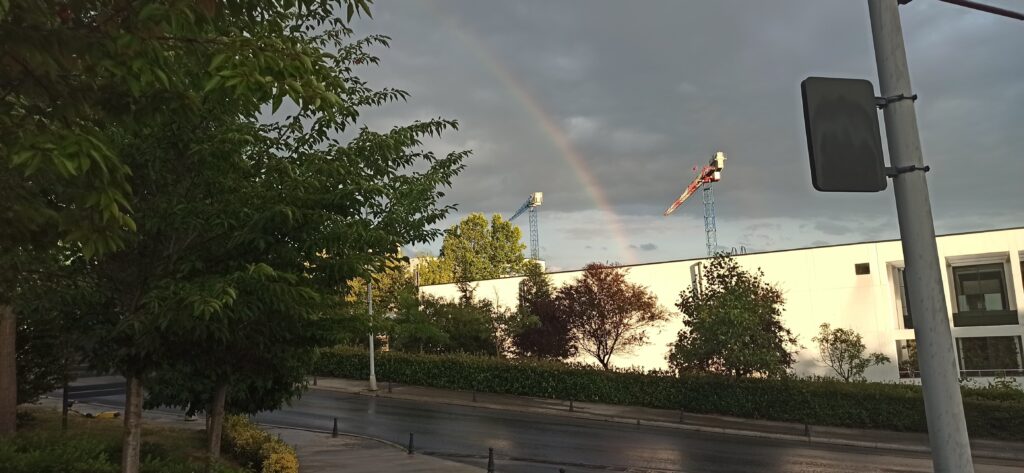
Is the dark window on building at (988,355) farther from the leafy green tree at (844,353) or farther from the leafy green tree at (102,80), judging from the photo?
the leafy green tree at (102,80)

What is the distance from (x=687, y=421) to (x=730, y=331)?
4325mm

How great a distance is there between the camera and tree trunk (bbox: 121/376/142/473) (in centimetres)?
811

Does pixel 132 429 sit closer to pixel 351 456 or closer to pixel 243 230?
pixel 243 230

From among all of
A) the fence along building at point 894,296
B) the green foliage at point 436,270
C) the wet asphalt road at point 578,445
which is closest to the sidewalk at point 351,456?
the wet asphalt road at point 578,445

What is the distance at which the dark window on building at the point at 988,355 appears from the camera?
37.9 metres

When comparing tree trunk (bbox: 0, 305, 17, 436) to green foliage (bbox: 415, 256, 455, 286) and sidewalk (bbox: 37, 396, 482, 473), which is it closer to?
sidewalk (bbox: 37, 396, 482, 473)

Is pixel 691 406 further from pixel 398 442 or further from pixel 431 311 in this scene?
pixel 431 311

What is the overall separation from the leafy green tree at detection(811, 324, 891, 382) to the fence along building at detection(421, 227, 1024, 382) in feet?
4.74

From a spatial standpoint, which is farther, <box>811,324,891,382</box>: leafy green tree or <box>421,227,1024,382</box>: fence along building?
<box>421,227,1024,382</box>: fence along building

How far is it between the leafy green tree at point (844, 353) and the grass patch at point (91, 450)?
30602 mm

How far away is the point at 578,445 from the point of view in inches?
795

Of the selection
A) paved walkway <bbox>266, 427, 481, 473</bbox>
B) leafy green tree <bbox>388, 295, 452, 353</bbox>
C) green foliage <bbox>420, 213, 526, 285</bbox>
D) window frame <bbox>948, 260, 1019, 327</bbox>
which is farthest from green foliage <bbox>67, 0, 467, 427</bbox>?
green foliage <bbox>420, 213, 526, 285</bbox>

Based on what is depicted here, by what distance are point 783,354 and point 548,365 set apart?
1152 centimetres

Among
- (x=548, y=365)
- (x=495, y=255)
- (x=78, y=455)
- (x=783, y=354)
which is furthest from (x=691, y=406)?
→ (x=495, y=255)
